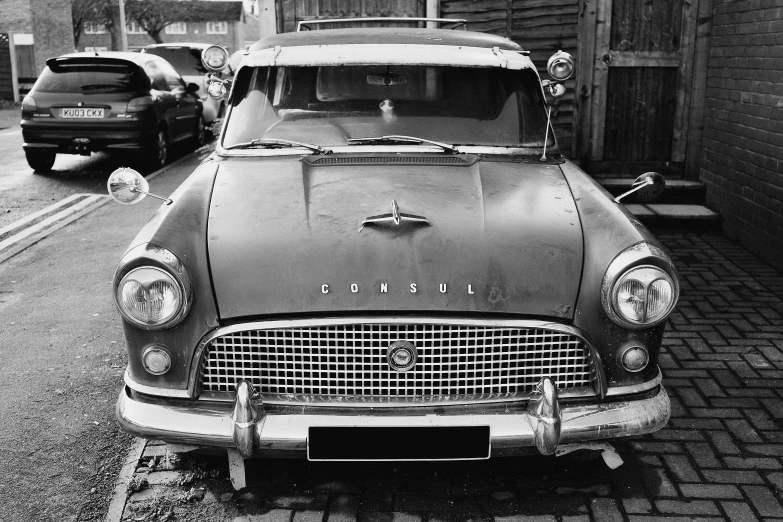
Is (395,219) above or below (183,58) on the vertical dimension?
below

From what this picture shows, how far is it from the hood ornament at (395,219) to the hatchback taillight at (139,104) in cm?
909

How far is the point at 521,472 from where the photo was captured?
147 inches

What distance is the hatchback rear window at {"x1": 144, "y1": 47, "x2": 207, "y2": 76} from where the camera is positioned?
1891cm

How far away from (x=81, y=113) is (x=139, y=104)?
741 millimetres

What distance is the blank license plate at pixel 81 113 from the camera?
11.5 m

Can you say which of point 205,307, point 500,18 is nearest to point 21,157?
point 500,18

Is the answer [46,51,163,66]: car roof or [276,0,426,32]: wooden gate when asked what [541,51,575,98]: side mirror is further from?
[46,51,163,66]: car roof

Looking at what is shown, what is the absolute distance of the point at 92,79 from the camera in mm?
11766

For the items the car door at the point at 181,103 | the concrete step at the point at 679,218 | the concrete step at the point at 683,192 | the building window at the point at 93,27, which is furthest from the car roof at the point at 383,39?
the building window at the point at 93,27

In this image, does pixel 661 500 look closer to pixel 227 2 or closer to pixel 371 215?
pixel 371 215

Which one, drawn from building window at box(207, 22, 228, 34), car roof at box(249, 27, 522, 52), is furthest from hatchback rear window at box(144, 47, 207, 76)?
building window at box(207, 22, 228, 34)

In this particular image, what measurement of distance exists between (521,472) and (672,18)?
21.5 ft

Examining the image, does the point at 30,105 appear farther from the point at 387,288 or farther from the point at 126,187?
the point at 387,288

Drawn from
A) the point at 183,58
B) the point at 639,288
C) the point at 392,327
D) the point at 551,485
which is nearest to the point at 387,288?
the point at 392,327
